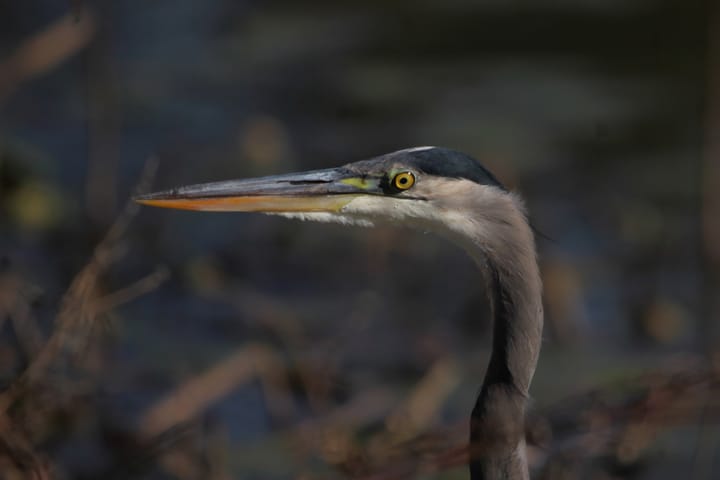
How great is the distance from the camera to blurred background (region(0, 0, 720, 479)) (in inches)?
161

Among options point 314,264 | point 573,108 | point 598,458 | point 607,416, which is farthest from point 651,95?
point 607,416

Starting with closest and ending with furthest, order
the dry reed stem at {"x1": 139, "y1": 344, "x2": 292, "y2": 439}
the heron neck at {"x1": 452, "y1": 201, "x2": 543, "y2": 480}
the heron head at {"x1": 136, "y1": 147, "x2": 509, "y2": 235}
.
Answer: the heron neck at {"x1": 452, "y1": 201, "x2": 543, "y2": 480}
the heron head at {"x1": 136, "y1": 147, "x2": 509, "y2": 235}
the dry reed stem at {"x1": 139, "y1": 344, "x2": 292, "y2": 439}

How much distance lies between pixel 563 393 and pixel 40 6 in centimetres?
376

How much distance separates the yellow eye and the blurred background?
525mm

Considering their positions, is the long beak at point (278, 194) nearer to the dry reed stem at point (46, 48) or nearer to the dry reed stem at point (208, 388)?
the dry reed stem at point (208, 388)

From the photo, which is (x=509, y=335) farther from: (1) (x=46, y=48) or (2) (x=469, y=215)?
(1) (x=46, y=48)

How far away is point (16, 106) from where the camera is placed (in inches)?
276

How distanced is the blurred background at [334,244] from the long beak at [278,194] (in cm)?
17

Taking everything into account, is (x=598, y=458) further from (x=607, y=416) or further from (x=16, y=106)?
(x=16, y=106)

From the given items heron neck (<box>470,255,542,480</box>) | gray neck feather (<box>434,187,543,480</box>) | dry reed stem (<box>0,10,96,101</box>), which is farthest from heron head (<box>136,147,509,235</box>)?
dry reed stem (<box>0,10,96,101</box>)

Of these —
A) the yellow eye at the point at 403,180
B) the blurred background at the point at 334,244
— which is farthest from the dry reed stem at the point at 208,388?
the yellow eye at the point at 403,180

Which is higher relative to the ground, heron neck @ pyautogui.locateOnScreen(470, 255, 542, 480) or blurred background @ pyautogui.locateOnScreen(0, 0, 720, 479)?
heron neck @ pyautogui.locateOnScreen(470, 255, 542, 480)

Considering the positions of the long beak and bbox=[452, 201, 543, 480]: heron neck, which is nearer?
bbox=[452, 201, 543, 480]: heron neck

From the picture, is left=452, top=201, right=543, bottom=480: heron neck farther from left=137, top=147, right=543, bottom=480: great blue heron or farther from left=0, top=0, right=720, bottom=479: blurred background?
left=0, top=0, right=720, bottom=479: blurred background
